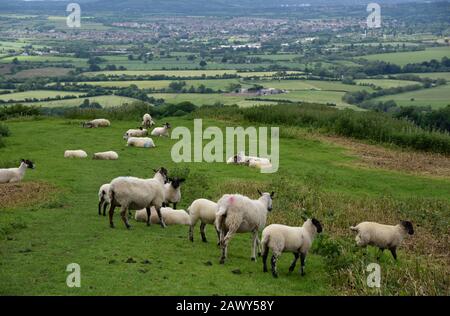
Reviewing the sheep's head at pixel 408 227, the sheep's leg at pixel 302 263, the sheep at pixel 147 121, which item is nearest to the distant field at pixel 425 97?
the sheep at pixel 147 121

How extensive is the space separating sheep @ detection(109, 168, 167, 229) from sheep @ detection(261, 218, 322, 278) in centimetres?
496

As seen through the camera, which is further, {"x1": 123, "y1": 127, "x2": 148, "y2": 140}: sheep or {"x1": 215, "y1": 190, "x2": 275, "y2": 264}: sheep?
{"x1": 123, "y1": 127, "x2": 148, "y2": 140}: sheep

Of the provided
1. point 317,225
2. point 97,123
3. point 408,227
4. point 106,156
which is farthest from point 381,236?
point 97,123

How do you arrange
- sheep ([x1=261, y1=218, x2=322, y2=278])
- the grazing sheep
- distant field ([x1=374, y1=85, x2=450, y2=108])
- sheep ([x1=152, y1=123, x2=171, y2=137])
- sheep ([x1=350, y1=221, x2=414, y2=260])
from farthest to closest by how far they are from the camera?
1. distant field ([x1=374, y1=85, x2=450, y2=108])
2. sheep ([x1=152, y1=123, x2=171, y2=137])
3. the grazing sheep
4. sheep ([x1=350, y1=221, x2=414, y2=260])
5. sheep ([x1=261, y1=218, x2=322, y2=278])

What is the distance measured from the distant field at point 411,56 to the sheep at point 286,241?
3559 inches

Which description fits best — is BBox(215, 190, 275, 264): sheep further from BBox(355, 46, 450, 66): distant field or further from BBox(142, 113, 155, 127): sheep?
BBox(355, 46, 450, 66): distant field

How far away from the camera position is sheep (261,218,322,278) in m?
14.1

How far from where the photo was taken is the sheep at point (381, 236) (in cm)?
1641

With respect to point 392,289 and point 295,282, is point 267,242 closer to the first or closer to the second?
point 295,282

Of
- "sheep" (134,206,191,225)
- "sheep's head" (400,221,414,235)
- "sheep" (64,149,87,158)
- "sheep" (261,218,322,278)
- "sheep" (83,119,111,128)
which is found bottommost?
"sheep" (83,119,111,128)

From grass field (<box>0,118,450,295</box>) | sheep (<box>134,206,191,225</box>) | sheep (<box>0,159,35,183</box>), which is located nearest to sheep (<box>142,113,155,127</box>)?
grass field (<box>0,118,450,295</box>)

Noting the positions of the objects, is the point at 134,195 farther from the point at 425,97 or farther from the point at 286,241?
the point at 425,97

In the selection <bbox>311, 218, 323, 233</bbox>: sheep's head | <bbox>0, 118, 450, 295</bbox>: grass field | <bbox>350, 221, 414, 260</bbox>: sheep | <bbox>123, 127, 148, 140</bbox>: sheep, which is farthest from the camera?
<bbox>123, 127, 148, 140</bbox>: sheep

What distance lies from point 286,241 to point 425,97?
59.2 meters
